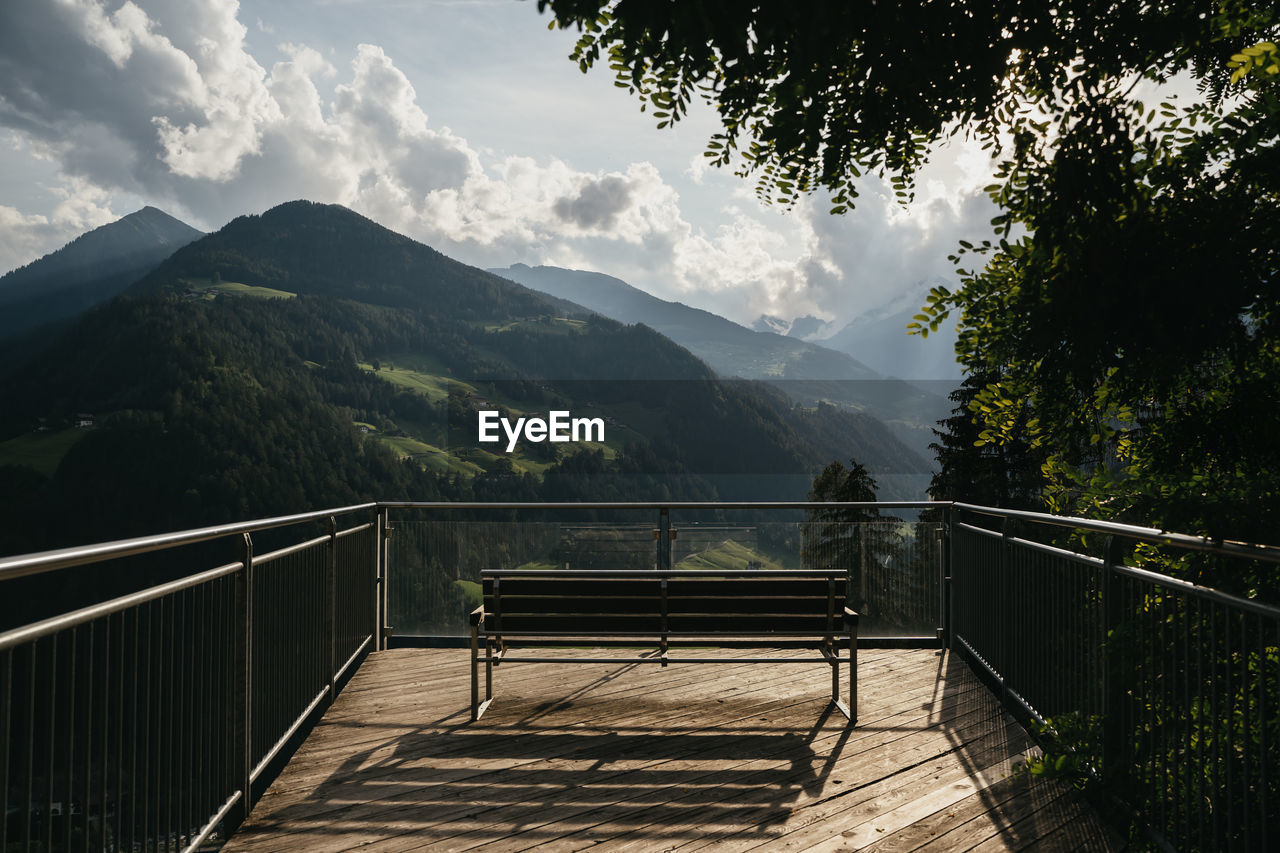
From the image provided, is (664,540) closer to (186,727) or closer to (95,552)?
(186,727)

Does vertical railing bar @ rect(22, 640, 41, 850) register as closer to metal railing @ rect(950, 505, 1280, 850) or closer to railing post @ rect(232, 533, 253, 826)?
railing post @ rect(232, 533, 253, 826)

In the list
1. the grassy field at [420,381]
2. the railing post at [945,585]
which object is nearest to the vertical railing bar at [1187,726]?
the railing post at [945,585]

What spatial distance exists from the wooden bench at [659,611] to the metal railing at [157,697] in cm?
109

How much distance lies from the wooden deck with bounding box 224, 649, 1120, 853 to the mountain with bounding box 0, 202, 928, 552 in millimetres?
67612

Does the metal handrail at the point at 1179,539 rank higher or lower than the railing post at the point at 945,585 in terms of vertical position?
higher

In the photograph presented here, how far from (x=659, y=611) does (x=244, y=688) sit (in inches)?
84.3

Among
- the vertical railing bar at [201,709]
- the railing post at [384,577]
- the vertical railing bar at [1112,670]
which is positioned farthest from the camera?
the railing post at [384,577]

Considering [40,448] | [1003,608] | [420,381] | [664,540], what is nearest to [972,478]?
[664,540]

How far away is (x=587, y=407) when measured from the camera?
424 ft

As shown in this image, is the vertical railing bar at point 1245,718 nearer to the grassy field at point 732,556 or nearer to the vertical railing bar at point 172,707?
the vertical railing bar at point 172,707

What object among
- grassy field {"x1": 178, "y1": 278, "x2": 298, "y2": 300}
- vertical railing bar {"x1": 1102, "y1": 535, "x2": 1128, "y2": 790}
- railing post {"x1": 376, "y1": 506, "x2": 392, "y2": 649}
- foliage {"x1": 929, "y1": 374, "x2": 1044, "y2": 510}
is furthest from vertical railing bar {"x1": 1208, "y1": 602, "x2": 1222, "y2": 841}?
grassy field {"x1": 178, "y1": 278, "x2": 298, "y2": 300}

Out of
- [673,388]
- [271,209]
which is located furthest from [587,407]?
[271,209]

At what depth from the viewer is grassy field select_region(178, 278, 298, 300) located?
473ft

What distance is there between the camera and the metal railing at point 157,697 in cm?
194
